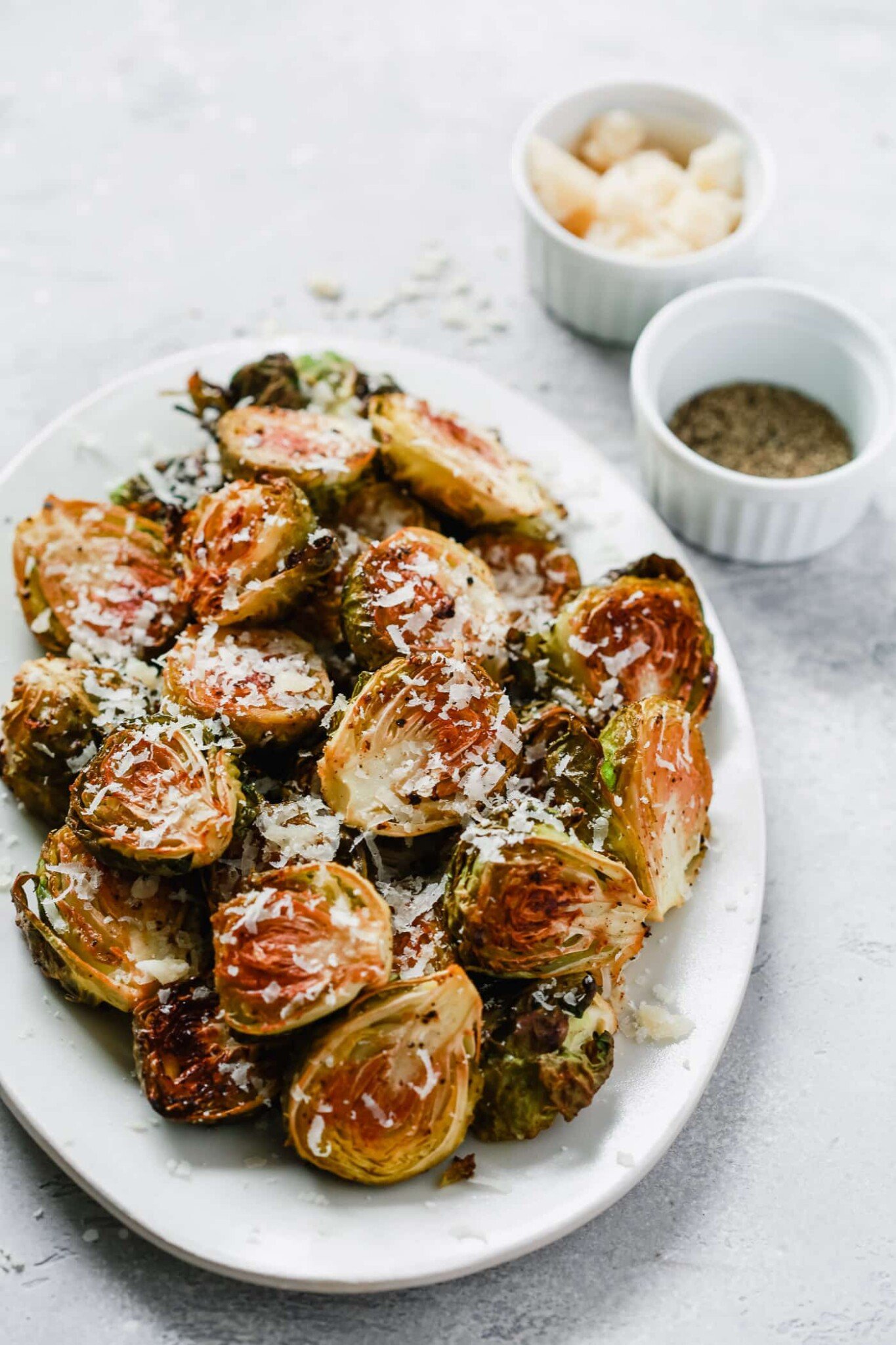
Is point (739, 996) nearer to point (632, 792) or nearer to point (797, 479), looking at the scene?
point (632, 792)

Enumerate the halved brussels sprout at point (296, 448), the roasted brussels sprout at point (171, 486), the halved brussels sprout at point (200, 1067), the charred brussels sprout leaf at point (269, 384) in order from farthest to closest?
the charred brussels sprout leaf at point (269, 384) → the roasted brussels sprout at point (171, 486) → the halved brussels sprout at point (296, 448) → the halved brussels sprout at point (200, 1067)

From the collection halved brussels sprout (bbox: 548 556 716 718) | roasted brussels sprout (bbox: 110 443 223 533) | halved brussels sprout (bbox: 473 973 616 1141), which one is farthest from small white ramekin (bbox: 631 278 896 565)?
halved brussels sprout (bbox: 473 973 616 1141)

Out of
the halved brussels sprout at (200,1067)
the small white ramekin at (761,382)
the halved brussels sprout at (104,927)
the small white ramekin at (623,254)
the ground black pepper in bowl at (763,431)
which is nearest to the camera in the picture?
the halved brussels sprout at (200,1067)

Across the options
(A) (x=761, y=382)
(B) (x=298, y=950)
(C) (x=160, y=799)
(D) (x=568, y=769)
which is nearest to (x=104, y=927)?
(C) (x=160, y=799)

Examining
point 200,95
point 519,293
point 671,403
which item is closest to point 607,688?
point 671,403

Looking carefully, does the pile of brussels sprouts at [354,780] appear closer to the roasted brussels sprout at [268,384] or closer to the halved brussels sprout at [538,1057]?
the halved brussels sprout at [538,1057]

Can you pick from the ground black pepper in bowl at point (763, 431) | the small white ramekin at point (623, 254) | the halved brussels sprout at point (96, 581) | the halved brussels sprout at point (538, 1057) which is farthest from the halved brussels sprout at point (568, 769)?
the small white ramekin at point (623, 254)

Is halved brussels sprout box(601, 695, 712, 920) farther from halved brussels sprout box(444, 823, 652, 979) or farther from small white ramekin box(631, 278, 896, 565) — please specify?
small white ramekin box(631, 278, 896, 565)
